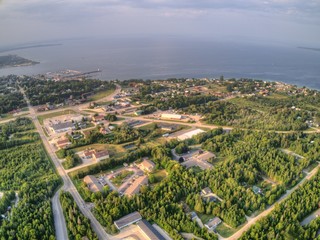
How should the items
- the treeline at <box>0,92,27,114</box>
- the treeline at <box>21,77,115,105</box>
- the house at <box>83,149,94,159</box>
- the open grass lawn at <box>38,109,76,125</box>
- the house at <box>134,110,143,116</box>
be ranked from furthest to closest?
the treeline at <box>21,77,115,105</box> < the treeline at <box>0,92,27,114</box> < the house at <box>134,110,143,116</box> < the open grass lawn at <box>38,109,76,125</box> < the house at <box>83,149,94,159</box>

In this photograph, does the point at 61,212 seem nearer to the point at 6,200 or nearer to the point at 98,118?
the point at 6,200

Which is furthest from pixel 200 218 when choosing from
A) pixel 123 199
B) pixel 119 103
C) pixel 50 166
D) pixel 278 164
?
pixel 119 103

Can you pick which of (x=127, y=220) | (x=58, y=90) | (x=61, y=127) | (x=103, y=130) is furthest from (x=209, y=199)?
(x=58, y=90)

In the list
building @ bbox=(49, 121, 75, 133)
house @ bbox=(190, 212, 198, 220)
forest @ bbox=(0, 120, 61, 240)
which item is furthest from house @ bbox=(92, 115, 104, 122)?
house @ bbox=(190, 212, 198, 220)

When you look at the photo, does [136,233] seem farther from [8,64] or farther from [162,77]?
[8,64]

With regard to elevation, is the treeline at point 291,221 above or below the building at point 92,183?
above

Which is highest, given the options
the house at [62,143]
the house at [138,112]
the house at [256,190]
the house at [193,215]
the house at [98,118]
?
the house at [138,112]

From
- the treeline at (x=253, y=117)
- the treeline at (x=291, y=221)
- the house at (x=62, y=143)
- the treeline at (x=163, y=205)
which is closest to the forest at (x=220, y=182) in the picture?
the treeline at (x=163, y=205)

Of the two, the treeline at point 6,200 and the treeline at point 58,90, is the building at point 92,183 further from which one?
the treeline at point 58,90

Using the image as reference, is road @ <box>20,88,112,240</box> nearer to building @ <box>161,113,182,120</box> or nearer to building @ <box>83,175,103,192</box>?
building @ <box>83,175,103,192</box>
